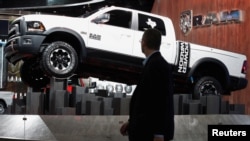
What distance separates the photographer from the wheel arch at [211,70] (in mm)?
8711

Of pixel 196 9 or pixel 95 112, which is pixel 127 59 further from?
pixel 196 9

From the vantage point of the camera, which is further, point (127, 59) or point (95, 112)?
point (127, 59)

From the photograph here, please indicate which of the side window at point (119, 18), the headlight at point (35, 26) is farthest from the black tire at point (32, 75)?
the side window at point (119, 18)

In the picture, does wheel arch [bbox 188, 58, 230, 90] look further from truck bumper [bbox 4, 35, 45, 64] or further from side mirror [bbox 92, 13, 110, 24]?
truck bumper [bbox 4, 35, 45, 64]

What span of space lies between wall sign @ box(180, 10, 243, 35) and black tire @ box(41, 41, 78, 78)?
17.3 feet

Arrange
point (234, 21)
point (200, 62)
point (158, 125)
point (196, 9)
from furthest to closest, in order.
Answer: point (196, 9) < point (234, 21) < point (200, 62) < point (158, 125)

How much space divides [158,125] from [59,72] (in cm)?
400

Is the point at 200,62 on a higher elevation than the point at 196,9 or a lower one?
lower

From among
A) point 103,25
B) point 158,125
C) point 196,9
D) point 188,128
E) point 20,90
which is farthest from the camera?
point 20,90

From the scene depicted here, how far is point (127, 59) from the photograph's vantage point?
7887 millimetres

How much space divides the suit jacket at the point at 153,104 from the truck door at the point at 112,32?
4363 mm

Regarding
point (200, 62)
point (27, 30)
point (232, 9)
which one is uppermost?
point (232, 9)

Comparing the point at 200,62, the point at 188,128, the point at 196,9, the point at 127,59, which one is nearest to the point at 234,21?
the point at 196,9

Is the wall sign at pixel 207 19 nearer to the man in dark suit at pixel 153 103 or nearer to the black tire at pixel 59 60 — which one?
the black tire at pixel 59 60
